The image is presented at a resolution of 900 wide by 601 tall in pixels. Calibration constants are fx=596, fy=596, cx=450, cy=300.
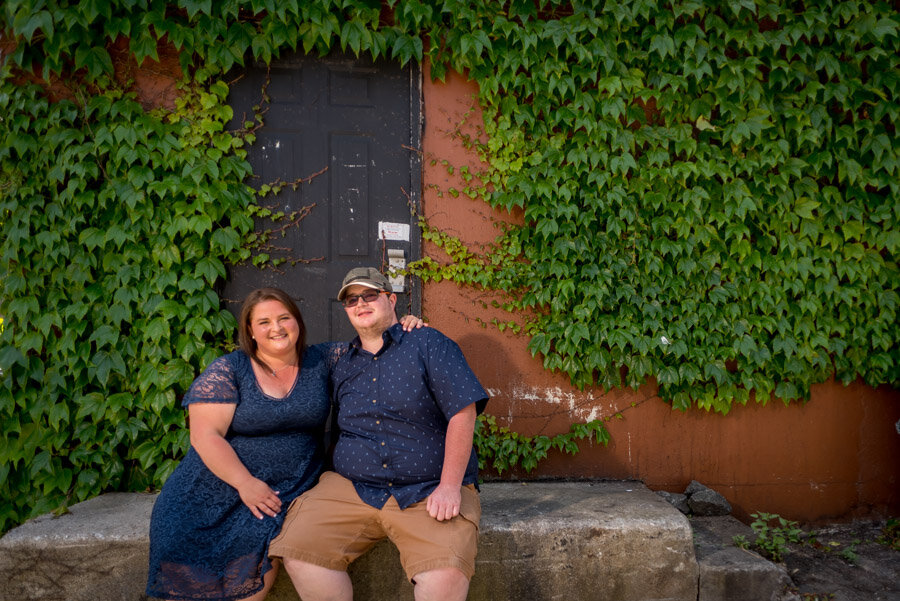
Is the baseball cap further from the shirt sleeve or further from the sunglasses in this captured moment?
the shirt sleeve

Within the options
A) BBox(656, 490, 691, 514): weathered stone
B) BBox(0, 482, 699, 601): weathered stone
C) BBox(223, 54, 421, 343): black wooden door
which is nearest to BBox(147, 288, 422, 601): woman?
BBox(0, 482, 699, 601): weathered stone

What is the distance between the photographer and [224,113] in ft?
11.8

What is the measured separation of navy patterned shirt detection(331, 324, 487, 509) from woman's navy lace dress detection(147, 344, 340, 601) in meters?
0.18

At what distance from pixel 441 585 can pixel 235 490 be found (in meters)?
0.93

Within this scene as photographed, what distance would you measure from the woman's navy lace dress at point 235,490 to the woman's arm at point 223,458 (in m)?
0.03

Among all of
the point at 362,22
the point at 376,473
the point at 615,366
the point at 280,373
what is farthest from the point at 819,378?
the point at 362,22

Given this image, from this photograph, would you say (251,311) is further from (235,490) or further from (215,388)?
(235,490)

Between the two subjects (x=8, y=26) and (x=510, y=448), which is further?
(x=510, y=448)

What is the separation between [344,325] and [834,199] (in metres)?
3.28

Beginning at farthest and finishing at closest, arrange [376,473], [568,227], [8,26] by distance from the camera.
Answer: [568,227]
[8,26]
[376,473]

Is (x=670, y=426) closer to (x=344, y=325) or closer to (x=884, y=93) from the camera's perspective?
(x=344, y=325)

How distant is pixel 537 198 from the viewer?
372 centimetres

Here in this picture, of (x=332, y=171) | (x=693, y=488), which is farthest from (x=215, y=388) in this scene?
(x=693, y=488)

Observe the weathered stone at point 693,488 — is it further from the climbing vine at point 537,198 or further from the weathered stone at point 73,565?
the weathered stone at point 73,565
